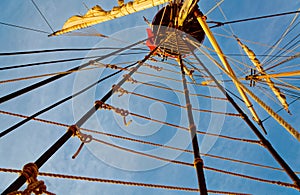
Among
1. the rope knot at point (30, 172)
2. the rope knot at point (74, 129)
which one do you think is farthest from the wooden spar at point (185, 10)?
the rope knot at point (30, 172)

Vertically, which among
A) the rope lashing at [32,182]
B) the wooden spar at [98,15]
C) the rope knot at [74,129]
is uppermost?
the wooden spar at [98,15]

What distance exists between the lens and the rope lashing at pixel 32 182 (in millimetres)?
2052

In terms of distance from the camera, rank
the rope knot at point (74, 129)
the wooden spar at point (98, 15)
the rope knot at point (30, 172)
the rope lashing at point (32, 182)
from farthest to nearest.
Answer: the wooden spar at point (98, 15) < the rope knot at point (74, 129) < the rope knot at point (30, 172) < the rope lashing at point (32, 182)

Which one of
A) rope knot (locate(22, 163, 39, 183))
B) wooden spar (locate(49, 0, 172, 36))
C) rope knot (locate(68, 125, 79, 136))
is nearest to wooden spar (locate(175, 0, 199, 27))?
wooden spar (locate(49, 0, 172, 36))

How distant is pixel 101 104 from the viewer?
428 centimetres

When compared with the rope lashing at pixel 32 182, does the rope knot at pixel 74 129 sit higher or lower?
higher

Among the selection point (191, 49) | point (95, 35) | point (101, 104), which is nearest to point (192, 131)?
point (101, 104)

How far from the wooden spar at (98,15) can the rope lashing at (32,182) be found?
542 cm

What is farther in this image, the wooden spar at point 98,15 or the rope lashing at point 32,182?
the wooden spar at point 98,15

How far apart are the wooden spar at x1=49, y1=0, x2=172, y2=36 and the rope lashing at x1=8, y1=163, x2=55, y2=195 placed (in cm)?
542

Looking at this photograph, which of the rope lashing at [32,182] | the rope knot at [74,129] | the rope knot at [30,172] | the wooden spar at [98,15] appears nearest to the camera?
the rope lashing at [32,182]

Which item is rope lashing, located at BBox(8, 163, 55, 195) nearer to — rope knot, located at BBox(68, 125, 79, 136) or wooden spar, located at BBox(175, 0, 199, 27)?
rope knot, located at BBox(68, 125, 79, 136)

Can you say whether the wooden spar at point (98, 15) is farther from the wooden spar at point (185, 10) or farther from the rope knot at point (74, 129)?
the rope knot at point (74, 129)

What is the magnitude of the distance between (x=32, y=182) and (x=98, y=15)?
22.4 ft
